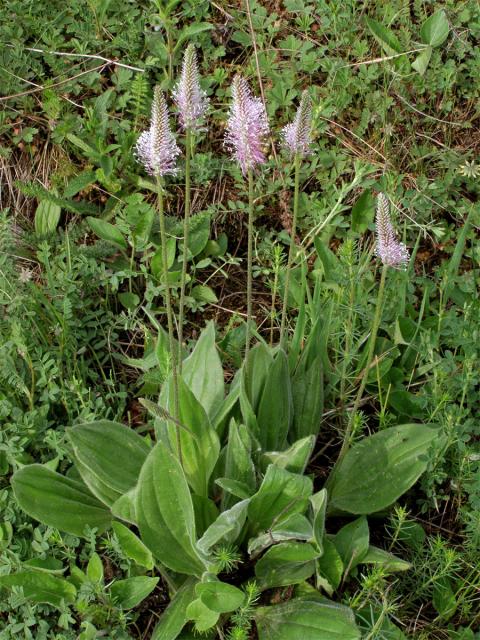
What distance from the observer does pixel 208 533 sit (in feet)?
7.20

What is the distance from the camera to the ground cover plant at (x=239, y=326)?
7.82 ft

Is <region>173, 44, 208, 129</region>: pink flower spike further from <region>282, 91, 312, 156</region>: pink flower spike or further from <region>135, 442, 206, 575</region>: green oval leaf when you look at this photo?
<region>135, 442, 206, 575</region>: green oval leaf

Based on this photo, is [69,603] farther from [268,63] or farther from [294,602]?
[268,63]

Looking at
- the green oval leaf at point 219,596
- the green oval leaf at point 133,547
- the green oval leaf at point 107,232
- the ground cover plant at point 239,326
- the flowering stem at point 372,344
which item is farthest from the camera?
the green oval leaf at point 107,232

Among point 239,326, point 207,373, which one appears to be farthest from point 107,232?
point 207,373

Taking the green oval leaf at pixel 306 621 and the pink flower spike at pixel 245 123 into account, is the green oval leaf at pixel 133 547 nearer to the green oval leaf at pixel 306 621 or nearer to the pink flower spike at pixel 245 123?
the green oval leaf at pixel 306 621

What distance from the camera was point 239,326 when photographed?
3428 millimetres

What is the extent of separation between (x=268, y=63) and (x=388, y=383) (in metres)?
1.77

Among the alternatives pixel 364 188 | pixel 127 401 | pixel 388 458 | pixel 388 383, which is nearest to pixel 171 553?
pixel 388 458

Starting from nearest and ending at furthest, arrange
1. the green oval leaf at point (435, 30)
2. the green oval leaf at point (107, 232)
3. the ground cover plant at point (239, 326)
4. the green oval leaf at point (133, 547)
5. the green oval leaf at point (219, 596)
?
the green oval leaf at point (219, 596) < the ground cover plant at point (239, 326) < the green oval leaf at point (133, 547) < the green oval leaf at point (107, 232) < the green oval leaf at point (435, 30)

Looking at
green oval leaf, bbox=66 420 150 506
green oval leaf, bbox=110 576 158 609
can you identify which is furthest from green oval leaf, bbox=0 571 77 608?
green oval leaf, bbox=66 420 150 506

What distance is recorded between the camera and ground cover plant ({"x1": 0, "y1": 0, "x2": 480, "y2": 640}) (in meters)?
2.38

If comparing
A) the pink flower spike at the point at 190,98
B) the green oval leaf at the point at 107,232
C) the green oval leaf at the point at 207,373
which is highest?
the pink flower spike at the point at 190,98

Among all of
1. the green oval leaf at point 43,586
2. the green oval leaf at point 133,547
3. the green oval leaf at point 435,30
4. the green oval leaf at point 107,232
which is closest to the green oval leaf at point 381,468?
the green oval leaf at point 133,547
